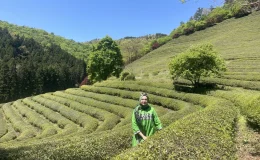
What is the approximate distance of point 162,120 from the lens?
54.5ft

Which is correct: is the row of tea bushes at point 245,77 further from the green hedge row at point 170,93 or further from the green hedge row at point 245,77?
the green hedge row at point 170,93

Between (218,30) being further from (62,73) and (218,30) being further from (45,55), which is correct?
(45,55)

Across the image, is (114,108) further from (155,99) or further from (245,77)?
(245,77)

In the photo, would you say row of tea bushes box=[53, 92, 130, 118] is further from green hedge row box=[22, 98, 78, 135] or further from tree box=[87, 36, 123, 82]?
tree box=[87, 36, 123, 82]

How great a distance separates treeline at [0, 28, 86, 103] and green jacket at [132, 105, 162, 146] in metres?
90.9

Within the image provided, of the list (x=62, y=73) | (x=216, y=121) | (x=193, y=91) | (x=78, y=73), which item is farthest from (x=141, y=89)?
(x=78, y=73)

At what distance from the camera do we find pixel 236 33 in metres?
88.9

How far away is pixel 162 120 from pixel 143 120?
8179mm

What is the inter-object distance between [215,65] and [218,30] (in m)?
81.0

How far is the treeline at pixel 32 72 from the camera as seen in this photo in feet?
306

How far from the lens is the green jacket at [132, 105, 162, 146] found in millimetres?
8648

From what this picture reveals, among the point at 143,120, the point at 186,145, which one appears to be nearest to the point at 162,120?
Answer: the point at 143,120

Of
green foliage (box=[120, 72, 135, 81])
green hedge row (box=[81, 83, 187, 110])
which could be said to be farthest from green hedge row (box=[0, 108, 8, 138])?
green foliage (box=[120, 72, 135, 81])

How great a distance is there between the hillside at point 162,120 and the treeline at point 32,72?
41227 mm
